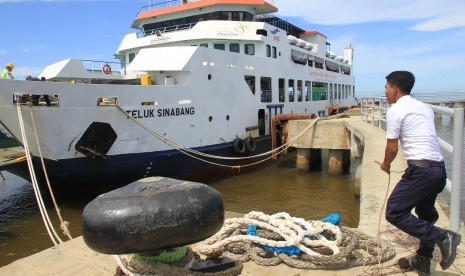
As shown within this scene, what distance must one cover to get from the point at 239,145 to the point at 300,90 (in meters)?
6.80

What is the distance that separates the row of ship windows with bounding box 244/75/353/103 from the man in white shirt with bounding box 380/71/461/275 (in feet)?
34.2

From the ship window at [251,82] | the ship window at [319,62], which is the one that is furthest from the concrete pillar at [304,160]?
the ship window at [319,62]

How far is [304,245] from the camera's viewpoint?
3.19 meters

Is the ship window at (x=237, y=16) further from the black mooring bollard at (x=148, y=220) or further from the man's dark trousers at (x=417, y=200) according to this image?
the black mooring bollard at (x=148, y=220)

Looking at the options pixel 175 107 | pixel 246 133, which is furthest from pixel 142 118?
pixel 246 133

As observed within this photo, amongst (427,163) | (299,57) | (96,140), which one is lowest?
(96,140)

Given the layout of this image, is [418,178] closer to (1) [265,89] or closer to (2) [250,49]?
(2) [250,49]

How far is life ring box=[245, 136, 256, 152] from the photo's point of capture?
39.9ft

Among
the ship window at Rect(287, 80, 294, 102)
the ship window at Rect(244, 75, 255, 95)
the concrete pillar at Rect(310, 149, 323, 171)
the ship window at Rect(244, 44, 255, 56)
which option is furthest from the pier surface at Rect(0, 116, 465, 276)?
the ship window at Rect(287, 80, 294, 102)

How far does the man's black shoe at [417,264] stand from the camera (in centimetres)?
270

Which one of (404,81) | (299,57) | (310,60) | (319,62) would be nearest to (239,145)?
(299,57)

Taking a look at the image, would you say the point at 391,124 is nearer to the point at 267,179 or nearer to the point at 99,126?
the point at 99,126

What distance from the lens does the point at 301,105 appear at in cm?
1736

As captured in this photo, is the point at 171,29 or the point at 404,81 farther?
the point at 171,29
